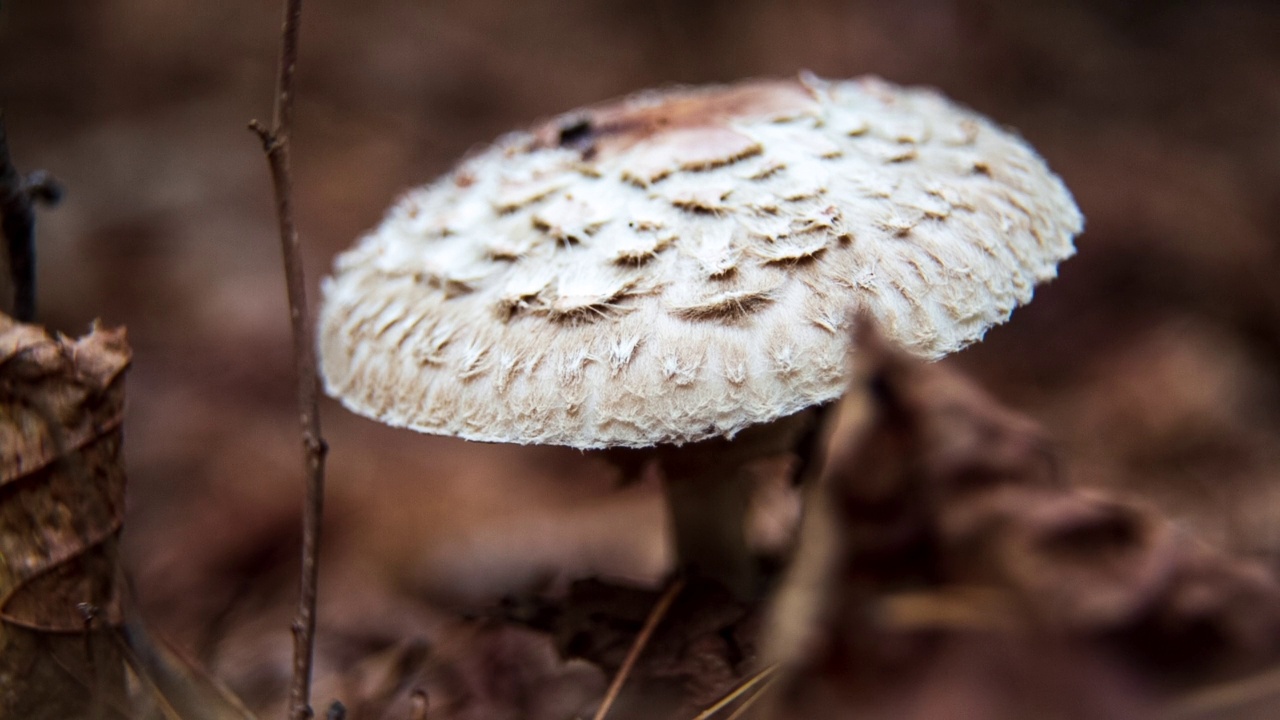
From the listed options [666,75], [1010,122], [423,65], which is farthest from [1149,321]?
[423,65]

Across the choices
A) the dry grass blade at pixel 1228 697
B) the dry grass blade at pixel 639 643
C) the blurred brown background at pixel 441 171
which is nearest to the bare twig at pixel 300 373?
the dry grass blade at pixel 639 643

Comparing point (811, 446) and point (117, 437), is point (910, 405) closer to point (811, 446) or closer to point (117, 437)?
point (811, 446)

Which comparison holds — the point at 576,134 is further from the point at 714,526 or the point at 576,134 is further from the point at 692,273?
the point at 714,526

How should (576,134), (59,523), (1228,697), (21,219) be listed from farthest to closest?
(576,134), (21,219), (59,523), (1228,697)

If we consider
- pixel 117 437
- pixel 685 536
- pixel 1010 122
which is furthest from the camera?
pixel 1010 122

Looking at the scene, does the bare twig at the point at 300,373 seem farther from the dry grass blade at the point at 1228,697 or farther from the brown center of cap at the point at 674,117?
the dry grass blade at the point at 1228,697

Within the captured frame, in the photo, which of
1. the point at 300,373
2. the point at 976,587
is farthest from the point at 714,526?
the point at 976,587
